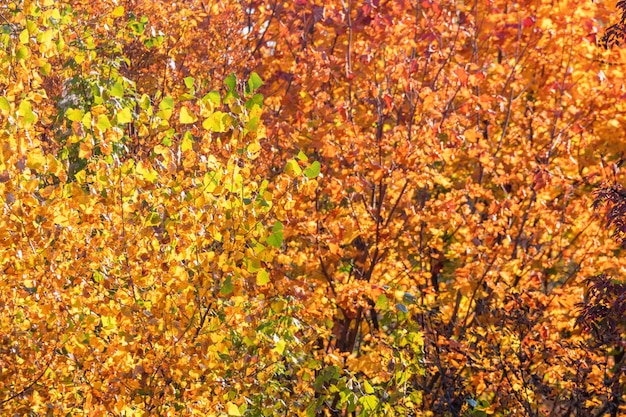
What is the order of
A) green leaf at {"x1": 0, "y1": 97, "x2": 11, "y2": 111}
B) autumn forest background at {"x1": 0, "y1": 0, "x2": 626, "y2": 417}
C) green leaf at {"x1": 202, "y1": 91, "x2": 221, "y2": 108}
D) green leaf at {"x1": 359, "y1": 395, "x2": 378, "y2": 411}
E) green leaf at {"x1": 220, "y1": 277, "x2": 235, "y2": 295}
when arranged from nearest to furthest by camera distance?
green leaf at {"x1": 0, "y1": 97, "x2": 11, "y2": 111} → green leaf at {"x1": 202, "y1": 91, "x2": 221, "y2": 108} → green leaf at {"x1": 220, "y1": 277, "x2": 235, "y2": 295} → autumn forest background at {"x1": 0, "y1": 0, "x2": 626, "y2": 417} → green leaf at {"x1": 359, "y1": 395, "x2": 378, "y2": 411}

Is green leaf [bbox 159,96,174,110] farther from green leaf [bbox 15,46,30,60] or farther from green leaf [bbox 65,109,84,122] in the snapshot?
green leaf [bbox 15,46,30,60]

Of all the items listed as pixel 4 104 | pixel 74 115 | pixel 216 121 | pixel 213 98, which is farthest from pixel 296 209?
pixel 4 104

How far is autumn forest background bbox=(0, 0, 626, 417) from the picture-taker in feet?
15.6

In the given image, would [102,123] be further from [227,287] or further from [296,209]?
[296,209]

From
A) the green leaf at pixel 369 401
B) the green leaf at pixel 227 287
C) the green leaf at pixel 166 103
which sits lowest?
the green leaf at pixel 369 401

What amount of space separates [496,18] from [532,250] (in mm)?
2575

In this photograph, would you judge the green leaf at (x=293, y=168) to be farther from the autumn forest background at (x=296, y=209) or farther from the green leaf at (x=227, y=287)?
the green leaf at (x=227, y=287)

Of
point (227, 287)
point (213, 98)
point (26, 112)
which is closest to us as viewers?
point (26, 112)

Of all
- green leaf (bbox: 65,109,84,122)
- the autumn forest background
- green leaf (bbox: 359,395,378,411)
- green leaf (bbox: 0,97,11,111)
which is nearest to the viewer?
green leaf (bbox: 0,97,11,111)

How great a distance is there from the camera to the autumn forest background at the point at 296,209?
15.6 feet

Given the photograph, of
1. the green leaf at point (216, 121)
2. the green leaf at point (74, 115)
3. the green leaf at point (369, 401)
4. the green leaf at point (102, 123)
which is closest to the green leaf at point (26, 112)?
the green leaf at point (74, 115)

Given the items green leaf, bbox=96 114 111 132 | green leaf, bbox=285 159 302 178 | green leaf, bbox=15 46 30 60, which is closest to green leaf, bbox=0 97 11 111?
green leaf, bbox=96 114 111 132

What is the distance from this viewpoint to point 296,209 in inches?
320

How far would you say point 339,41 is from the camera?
10.8 metres
